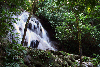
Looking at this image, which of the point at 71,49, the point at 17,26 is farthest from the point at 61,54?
the point at 17,26

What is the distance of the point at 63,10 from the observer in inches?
360

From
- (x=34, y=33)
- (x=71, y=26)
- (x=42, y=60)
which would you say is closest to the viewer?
(x=42, y=60)

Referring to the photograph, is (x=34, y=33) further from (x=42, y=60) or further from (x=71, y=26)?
(x=42, y=60)

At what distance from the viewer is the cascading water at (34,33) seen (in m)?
7.71

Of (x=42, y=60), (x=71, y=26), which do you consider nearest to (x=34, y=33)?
(x=71, y=26)

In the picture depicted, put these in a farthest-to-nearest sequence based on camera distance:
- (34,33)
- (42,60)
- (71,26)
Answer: (34,33), (71,26), (42,60)

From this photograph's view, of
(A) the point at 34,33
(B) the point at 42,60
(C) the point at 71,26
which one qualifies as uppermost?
(C) the point at 71,26

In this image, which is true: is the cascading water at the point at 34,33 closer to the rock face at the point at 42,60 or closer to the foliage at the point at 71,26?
the foliage at the point at 71,26

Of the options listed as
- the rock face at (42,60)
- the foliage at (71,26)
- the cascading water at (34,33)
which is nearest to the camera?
the rock face at (42,60)

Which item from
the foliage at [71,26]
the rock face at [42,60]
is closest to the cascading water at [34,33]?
the foliage at [71,26]

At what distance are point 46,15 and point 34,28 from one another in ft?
5.64

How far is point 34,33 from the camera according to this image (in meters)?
8.80

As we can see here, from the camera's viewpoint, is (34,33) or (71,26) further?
(34,33)

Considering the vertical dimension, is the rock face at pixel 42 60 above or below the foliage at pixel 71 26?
below
